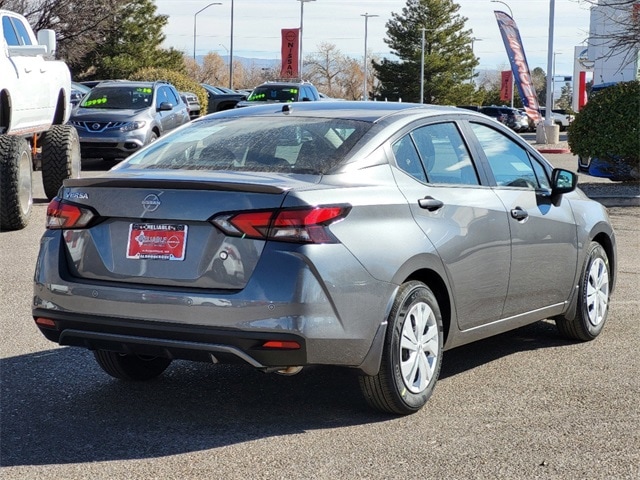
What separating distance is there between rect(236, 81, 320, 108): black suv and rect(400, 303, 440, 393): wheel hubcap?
25.8 meters

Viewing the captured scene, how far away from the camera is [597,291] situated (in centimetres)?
766

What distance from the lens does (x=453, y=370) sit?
677 cm

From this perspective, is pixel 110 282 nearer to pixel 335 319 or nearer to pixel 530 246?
pixel 335 319

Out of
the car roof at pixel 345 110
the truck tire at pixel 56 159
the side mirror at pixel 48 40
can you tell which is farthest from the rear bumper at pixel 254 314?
the truck tire at pixel 56 159

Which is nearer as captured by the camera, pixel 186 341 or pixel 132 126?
pixel 186 341

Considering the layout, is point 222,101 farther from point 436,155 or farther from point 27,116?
point 436,155

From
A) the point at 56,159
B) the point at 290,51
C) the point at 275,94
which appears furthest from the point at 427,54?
the point at 56,159

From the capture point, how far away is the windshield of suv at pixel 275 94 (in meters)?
31.9

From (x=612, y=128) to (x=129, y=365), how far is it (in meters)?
14.1

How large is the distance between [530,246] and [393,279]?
5.15 ft

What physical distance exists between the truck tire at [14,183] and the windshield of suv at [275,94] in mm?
19171

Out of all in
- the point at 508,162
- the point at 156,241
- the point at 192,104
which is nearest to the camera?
the point at 156,241

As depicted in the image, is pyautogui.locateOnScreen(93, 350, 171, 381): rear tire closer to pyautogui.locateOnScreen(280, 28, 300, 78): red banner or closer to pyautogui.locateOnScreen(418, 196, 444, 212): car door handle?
pyautogui.locateOnScreen(418, 196, 444, 212): car door handle

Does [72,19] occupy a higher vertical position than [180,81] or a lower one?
higher
